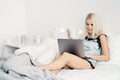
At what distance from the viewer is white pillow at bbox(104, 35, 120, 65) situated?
2.28 meters

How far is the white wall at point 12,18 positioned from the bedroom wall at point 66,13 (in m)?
0.09

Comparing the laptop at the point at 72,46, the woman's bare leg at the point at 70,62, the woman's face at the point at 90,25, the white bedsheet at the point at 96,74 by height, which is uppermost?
the woman's face at the point at 90,25

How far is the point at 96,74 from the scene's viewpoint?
1.85 metres

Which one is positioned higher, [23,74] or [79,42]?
[79,42]

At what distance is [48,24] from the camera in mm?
3141

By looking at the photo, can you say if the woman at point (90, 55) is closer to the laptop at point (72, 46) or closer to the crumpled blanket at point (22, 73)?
the laptop at point (72, 46)

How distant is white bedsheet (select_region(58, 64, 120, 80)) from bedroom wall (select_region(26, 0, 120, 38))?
702 millimetres

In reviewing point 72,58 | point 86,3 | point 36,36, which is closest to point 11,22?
point 36,36

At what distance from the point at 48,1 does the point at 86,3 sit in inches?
23.1

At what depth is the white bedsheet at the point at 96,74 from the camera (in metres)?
1.75

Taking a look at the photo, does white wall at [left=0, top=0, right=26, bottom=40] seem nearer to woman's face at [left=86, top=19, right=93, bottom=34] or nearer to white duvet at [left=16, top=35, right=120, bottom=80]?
white duvet at [left=16, top=35, right=120, bottom=80]

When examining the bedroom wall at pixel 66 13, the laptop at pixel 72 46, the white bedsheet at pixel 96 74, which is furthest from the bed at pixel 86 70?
the bedroom wall at pixel 66 13

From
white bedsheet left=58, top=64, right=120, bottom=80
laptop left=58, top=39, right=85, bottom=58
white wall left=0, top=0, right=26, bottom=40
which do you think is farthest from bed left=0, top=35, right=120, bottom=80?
white wall left=0, top=0, right=26, bottom=40

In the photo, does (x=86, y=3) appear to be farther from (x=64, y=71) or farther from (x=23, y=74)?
(x=23, y=74)
